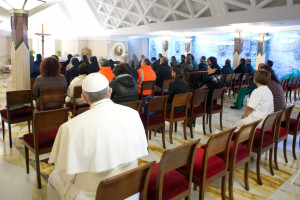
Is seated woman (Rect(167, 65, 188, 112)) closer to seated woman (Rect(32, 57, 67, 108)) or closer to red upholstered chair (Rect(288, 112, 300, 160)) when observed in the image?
red upholstered chair (Rect(288, 112, 300, 160))

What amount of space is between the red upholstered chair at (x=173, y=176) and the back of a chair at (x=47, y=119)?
1298 millimetres

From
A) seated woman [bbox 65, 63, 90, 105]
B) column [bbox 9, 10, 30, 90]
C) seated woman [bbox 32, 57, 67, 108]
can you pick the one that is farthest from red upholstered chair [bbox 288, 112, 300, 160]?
column [bbox 9, 10, 30, 90]

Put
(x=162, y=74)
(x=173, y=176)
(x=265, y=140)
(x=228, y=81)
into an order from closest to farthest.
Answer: (x=173, y=176), (x=265, y=140), (x=162, y=74), (x=228, y=81)

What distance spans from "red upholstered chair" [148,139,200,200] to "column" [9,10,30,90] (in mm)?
3843

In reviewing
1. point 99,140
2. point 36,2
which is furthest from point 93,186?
point 36,2

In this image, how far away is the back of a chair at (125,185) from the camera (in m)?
1.58

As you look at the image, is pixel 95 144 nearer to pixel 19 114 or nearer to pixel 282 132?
pixel 19 114

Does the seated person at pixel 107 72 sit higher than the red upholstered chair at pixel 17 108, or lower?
higher

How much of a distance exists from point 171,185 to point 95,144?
93 centimetres

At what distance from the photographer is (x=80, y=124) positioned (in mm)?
1688

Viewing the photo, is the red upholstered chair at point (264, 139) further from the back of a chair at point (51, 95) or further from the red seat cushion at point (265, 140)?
the back of a chair at point (51, 95)

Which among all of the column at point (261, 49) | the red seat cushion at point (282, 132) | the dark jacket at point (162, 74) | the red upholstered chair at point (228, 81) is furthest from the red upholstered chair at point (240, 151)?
the column at point (261, 49)

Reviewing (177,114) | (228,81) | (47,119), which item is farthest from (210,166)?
(228,81)

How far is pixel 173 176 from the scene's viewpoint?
2.39 meters
